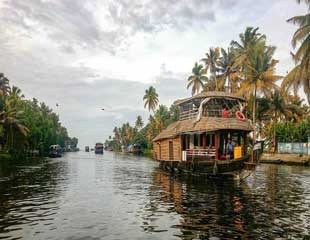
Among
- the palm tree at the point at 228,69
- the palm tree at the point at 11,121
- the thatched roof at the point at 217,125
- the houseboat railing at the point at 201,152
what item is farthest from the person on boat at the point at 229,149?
the palm tree at the point at 11,121

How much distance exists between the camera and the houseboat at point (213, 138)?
2497 centimetres

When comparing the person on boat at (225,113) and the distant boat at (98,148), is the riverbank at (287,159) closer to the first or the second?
the person on boat at (225,113)

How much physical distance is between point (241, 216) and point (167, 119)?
77.0 m

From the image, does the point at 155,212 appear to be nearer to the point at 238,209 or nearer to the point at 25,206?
the point at 238,209

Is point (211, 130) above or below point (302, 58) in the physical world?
below

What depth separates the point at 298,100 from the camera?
63844 mm

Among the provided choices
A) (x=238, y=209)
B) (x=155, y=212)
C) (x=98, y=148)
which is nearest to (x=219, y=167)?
(x=238, y=209)

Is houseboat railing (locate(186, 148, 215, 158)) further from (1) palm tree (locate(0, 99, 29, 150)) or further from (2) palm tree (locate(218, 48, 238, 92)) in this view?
(1) palm tree (locate(0, 99, 29, 150))

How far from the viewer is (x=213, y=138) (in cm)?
2839

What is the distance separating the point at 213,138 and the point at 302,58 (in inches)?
356

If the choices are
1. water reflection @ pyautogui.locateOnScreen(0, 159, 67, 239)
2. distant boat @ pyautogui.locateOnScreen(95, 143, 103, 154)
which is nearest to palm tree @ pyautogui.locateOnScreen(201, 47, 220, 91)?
water reflection @ pyautogui.locateOnScreen(0, 159, 67, 239)

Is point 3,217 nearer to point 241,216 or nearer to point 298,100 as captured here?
point 241,216

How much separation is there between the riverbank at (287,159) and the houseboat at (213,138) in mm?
21184

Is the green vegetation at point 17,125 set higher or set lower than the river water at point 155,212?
higher
